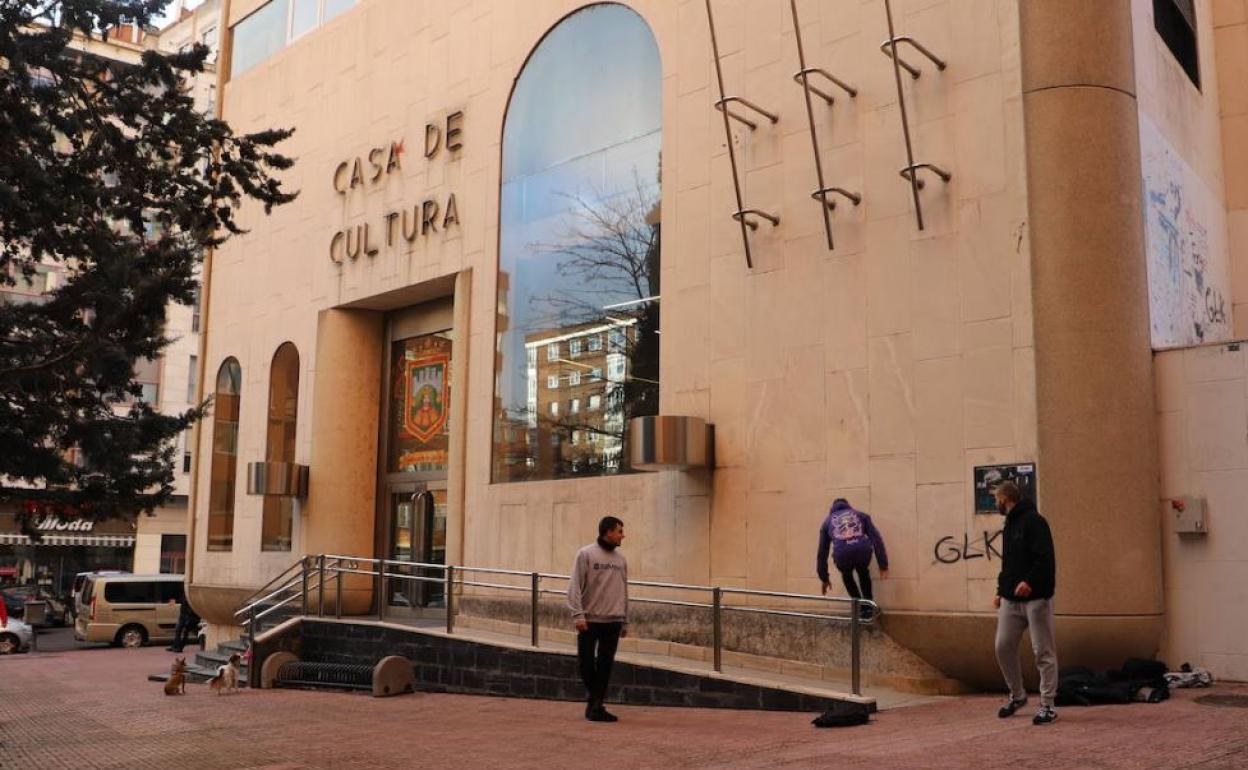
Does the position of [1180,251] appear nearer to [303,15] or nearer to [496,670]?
[496,670]

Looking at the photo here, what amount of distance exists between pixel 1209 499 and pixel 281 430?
16466mm

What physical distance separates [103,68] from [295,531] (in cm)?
1133

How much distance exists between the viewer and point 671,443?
1359 centimetres

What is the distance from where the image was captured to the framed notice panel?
11180 millimetres

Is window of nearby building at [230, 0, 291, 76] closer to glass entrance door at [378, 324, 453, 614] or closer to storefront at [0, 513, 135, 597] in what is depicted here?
glass entrance door at [378, 324, 453, 614]

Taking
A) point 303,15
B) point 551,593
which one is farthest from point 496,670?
point 303,15

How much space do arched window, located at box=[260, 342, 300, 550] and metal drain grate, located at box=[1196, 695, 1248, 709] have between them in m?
15.8

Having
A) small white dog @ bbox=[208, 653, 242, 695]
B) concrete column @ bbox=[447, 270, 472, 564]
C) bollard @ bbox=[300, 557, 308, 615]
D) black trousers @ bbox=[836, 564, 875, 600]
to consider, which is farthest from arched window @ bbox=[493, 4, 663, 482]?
small white dog @ bbox=[208, 653, 242, 695]

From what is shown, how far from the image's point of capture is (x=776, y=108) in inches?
550

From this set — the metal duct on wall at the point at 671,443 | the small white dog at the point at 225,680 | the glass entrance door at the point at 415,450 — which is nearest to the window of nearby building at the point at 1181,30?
the metal duct on wall at the point at 671,443

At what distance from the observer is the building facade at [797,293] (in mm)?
11250

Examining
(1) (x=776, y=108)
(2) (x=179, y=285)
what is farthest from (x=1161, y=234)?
(2) (x=179, y=285)

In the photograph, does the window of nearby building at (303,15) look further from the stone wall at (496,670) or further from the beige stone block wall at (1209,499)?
the beige stone block wall at (1209,499)

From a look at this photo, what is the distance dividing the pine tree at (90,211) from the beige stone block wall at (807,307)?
17.1 ft
